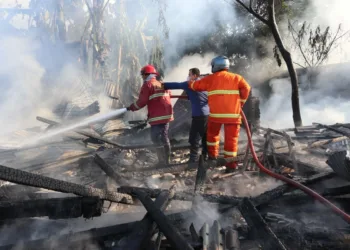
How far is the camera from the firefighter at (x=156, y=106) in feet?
16.5

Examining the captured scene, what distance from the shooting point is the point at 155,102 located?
5090mm

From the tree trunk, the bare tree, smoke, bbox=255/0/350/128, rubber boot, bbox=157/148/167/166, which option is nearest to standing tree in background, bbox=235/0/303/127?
the tree trunk

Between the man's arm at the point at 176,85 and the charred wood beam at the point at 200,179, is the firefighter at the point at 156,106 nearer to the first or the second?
the man's arm at the point at 176,85

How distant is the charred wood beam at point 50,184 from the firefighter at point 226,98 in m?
2.17

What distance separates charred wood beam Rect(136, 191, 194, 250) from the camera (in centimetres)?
197

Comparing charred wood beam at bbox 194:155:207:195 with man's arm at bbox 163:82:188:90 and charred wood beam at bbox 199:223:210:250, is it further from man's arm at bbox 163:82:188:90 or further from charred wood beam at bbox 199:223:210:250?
man's arm at bbox 163:82:188:90

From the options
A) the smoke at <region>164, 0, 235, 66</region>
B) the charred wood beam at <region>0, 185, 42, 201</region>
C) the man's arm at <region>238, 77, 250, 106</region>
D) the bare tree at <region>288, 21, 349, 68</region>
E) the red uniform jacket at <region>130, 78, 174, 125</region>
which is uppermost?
the smoke at <region>164, 0, 235, 66</region>

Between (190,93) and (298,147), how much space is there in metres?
2.56

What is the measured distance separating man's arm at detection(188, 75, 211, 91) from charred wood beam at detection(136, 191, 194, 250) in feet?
7.88

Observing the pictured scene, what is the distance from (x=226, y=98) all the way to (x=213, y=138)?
718 millimetres

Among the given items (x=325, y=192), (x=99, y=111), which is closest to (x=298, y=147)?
(x=325, y=192)

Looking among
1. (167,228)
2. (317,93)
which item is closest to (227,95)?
(167,228)

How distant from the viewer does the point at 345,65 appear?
13.6 m

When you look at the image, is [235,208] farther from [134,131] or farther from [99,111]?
[99,111]
